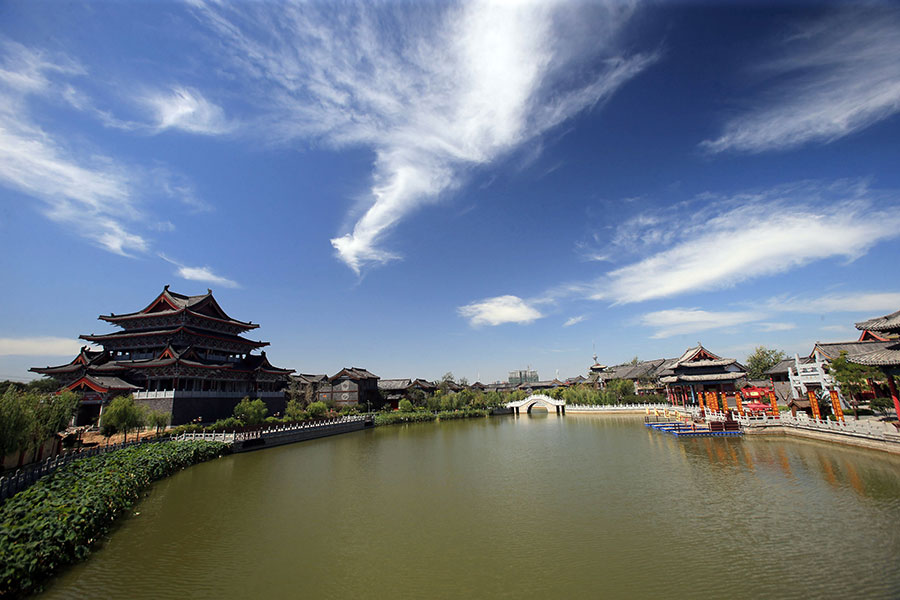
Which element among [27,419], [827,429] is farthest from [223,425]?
[827,429]

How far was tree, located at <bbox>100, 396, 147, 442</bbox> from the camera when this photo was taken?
2384 cm

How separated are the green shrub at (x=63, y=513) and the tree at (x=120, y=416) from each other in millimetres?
4735

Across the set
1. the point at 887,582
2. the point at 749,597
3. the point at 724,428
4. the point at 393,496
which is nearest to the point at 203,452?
the point at 393,496

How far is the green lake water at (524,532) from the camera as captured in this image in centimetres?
902

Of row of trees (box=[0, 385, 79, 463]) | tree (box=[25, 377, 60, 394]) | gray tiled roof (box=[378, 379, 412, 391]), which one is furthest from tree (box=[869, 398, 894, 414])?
tree (box=[25, 377, 60, 394])

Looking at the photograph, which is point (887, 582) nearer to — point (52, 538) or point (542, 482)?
point (542, 482)

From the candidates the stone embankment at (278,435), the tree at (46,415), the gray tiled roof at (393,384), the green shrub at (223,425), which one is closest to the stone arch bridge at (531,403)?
the gray tiled roof at (393,384)

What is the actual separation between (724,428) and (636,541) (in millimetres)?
24837

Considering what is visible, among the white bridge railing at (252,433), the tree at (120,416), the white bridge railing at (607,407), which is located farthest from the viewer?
the white bridge railing at (607,407)

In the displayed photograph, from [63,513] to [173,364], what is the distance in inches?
991

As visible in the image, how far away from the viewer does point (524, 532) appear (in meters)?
12.2

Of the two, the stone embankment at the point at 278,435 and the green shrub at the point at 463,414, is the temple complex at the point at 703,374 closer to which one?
the green shrub at the point at 463,414

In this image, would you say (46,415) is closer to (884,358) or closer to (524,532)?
(524,532)

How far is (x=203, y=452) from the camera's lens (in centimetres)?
2567
